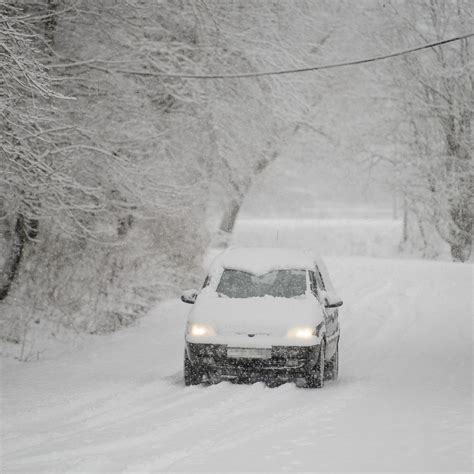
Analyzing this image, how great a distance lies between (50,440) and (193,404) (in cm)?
206

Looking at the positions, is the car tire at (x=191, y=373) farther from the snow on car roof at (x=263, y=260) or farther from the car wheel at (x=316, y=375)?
the snow on car roof at (x=263, y=260)

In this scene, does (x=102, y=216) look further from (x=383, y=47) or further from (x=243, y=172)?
(x=383, y=47)

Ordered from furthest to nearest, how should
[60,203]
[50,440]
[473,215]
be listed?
[473,215], [60,203], [50,440]

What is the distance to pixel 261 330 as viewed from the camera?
1011 centimetres

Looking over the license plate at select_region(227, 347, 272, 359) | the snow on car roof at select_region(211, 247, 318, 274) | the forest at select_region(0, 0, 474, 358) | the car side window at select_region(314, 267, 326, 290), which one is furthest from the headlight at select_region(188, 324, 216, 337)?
the forest at select_region(0, 0, 474, 358)

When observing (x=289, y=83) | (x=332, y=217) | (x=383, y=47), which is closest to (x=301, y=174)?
(x=383, y=47)

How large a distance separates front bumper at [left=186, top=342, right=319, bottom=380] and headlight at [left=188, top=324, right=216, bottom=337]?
138mm

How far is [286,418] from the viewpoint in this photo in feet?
26.7

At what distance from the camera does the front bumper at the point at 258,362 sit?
10023 mm

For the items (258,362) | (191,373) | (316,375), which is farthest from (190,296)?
(316,375)

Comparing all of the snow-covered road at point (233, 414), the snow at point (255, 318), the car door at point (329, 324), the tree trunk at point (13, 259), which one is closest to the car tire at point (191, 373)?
the snow-covered road at point (233, 414)

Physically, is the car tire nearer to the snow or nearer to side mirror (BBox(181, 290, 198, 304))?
the snow

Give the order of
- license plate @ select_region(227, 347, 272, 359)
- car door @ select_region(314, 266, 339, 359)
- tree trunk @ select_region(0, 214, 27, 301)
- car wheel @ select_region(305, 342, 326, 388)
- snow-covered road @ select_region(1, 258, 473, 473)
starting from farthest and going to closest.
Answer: tree trunk @ select_region(0, 214, 27, 301) → car door @ select_region(314, 266, 339, 359) → car wheel @ select_region(305, 342, 326, 388) → license plate @ select_region(227, 347, 272, 359) → snow-covered road @ select_region(1, 258, 473, 473)

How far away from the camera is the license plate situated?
10.0m
